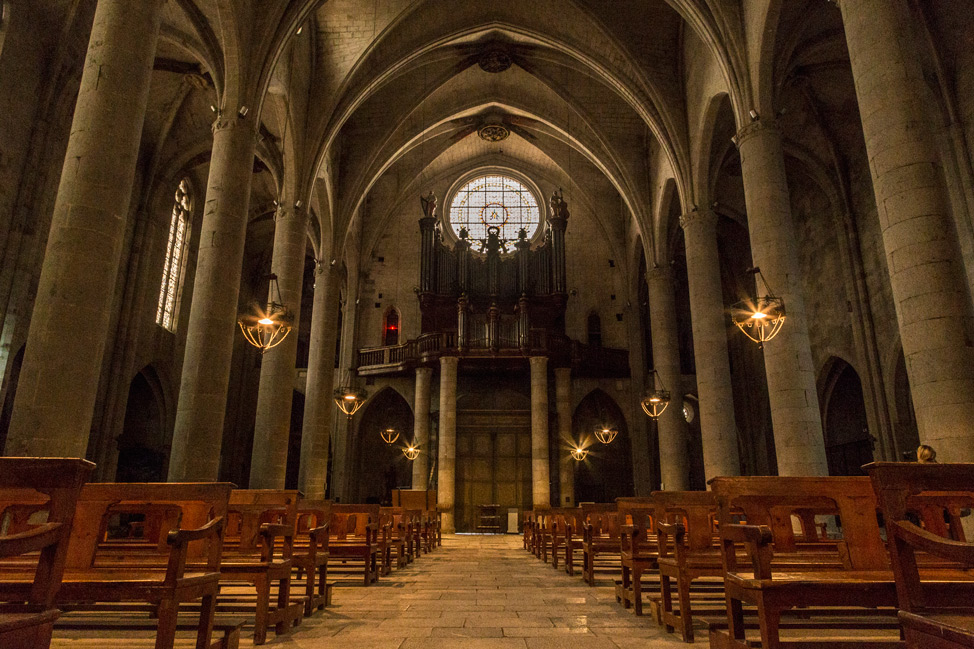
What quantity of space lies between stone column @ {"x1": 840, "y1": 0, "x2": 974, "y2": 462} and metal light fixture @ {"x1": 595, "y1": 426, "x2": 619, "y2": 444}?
53.4 feet

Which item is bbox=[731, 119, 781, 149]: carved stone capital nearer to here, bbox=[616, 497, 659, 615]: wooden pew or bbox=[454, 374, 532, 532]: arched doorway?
bbox=[616, 497, 659, 615]: wooden pew

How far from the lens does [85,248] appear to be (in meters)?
6.13

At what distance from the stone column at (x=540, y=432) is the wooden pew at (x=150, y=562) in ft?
56.0

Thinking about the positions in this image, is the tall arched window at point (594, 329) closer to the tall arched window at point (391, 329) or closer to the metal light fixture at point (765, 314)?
the tall arched window at point (391, 329)

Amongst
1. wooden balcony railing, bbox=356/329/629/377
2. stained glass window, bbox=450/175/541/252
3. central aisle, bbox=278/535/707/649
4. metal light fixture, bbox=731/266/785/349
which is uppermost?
stained glass window, bbox=450/175/541/252

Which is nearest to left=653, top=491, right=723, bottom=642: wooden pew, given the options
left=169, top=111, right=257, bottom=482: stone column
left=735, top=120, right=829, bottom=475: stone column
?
left=735, top=120, right=829, bottom=475: stone column

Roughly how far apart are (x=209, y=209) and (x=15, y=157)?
19.5ft

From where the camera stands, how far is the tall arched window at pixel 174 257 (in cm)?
1956

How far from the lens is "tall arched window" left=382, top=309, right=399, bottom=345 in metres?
25.0

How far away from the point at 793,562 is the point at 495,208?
79.1 feet

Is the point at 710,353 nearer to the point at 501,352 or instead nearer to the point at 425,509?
the point at 425,509

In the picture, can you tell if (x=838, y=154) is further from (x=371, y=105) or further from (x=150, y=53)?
(x=150, y=53)

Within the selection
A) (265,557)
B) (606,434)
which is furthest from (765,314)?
(606,434)

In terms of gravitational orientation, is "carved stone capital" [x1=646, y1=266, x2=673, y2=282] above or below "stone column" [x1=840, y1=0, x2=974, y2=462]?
above
